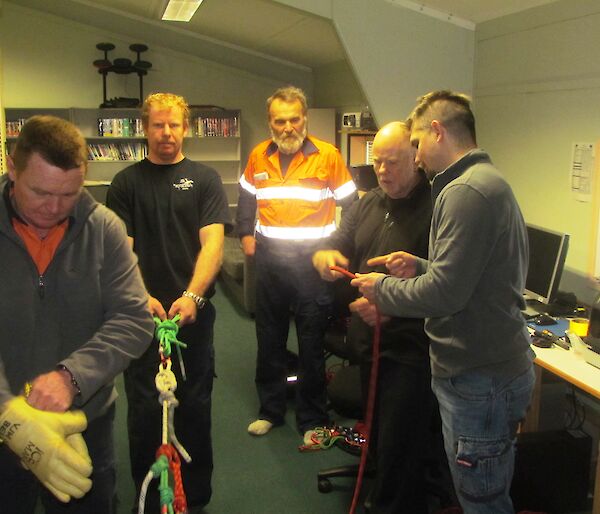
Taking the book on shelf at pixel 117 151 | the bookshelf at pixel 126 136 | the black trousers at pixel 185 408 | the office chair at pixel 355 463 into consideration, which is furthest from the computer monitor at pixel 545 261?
the book on shelf at pixel 117 151

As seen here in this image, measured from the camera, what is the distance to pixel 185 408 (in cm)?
226

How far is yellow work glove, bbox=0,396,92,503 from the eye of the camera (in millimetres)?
1182

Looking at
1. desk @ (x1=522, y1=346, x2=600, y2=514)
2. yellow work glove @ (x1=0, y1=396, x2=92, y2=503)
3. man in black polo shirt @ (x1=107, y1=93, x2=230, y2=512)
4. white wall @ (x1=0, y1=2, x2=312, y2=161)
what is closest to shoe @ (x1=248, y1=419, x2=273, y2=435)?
man in black polo shirt @ (x1=107, y1=93, x2=230, y2=512)

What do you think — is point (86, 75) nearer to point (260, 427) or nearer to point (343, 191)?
point (343, 191)

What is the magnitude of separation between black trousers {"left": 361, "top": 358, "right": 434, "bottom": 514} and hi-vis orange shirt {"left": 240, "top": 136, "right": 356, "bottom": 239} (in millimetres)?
938

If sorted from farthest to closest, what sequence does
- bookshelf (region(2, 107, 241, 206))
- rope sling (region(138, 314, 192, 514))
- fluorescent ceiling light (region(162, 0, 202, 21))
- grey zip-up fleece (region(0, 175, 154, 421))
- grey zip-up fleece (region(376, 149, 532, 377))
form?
bookshelf (region(2, 107, 241, 206)) < fluorescent ceiling light (region(162, 0, 202, 21)) < grey zip-up fleece (region(376, 149, 532, 377)) < grey zip-up fleece (region(0, 175, 154, 421)) < rope sling (region(138, 314, 192, 514))

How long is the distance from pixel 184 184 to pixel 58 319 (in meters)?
0.89

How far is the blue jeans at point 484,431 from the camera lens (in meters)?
1.63

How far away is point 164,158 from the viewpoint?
2.18 metres

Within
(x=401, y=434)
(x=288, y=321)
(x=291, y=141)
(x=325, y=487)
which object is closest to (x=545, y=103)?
(x=291, y=141)

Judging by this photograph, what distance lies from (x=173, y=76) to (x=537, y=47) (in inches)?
208

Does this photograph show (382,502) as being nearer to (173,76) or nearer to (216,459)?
(216,459)

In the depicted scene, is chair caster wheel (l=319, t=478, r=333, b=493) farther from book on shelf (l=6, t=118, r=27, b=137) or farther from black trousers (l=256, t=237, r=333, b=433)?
book on shelf (l=6, t=118, r=27, b=137)

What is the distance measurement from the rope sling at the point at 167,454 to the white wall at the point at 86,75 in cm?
597
